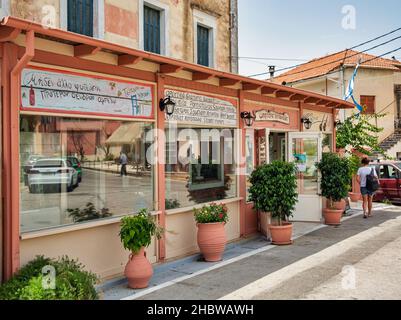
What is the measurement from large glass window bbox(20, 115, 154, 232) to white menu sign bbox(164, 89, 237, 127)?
81 centimetres

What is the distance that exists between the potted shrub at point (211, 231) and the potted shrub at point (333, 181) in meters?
4.69

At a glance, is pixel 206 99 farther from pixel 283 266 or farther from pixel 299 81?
pixel 299 81

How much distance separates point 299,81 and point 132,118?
856 inches

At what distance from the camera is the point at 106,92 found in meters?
6.54

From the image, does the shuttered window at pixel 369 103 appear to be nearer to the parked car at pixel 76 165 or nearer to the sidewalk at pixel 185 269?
the sidewalk at pixel 185 269

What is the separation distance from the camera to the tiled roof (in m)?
26.2

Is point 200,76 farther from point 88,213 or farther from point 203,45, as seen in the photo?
point 203,45

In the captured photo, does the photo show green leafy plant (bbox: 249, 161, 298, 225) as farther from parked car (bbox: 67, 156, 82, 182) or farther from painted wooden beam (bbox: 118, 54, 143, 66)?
parked car (bbox: 67, 156, 82, 182)

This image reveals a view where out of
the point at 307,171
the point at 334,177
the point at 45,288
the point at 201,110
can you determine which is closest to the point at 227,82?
the point at 201,110

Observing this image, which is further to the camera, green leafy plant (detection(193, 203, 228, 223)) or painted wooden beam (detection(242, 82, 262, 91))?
painted wooden beam (detection(242, 82, 262, 91))

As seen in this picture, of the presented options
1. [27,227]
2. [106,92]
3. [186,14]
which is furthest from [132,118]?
[186,14]

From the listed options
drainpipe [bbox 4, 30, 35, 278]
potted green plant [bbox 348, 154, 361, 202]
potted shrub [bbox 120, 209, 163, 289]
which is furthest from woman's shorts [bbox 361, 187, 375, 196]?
drainpipe [bbox 4, 30, 35, 278]

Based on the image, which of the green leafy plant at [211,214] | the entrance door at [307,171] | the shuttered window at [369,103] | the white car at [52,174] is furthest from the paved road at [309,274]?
the shuttered window at [369,103]

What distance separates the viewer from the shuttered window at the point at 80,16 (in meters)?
8.91
